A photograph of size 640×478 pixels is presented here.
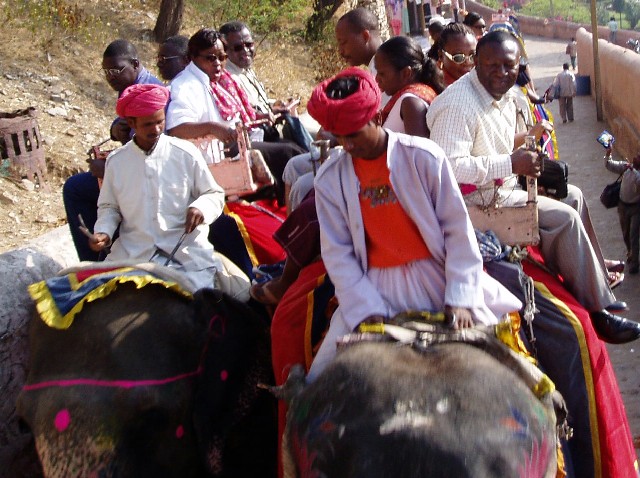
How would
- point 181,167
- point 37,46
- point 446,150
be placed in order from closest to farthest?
point 446,150 → point 181,167 → point 37,46

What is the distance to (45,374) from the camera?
3406 mm

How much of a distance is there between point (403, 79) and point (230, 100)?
1.41m

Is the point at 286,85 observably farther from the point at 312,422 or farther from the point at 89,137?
the point at 312,422

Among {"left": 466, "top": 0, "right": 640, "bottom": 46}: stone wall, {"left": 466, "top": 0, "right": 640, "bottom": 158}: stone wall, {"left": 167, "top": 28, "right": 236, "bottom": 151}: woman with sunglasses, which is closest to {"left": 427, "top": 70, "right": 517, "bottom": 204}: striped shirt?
{"left": 167, "top": 28, "right": 236, "bottom": 151}: woman with sunglasses

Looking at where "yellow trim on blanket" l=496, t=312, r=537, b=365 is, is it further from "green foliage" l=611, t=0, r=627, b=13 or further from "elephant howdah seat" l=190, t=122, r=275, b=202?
"green foliage" l=611, t=0, r=627, b=13

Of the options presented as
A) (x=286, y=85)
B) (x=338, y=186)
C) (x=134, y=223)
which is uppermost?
(x=338, y=186)

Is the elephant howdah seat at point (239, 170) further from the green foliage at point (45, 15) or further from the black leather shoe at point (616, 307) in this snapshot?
the green foliage at point (45, 15)

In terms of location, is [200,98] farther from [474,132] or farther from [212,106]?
[474,132]

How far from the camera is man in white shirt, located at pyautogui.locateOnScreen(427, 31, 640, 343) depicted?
3986mm

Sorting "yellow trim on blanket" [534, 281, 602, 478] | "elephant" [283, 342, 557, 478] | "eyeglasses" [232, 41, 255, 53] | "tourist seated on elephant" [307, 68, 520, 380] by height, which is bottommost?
"yellow trim on blanket" [534, 281, 602, 478]

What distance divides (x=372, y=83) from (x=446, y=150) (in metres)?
0.99

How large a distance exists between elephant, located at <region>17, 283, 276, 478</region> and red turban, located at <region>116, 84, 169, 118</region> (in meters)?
0.91

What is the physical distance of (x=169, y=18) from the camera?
611 inches

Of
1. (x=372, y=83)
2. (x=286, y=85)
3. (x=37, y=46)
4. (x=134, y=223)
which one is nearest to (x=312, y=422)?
(x=372, y=83)
